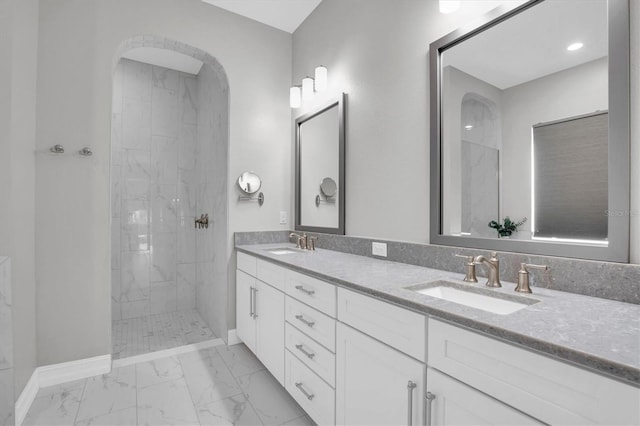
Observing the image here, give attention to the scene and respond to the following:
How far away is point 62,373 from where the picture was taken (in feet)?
6.59

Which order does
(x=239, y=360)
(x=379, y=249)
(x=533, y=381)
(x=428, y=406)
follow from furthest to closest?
(x=239, y=360), (x=379, y=249), (x=428, y=406), (x=533, y=381)

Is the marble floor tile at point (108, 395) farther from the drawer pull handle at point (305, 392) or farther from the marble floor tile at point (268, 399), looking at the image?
the drawer pull handle at point (305, 392)

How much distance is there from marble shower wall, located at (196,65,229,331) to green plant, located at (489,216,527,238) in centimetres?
199

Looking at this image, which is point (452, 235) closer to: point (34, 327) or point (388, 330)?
point (388, 330)

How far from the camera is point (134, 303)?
11.0 ft

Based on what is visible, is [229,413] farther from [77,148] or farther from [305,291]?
[77,148]

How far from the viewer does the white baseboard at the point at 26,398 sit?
162cm

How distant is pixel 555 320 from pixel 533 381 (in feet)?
0.67

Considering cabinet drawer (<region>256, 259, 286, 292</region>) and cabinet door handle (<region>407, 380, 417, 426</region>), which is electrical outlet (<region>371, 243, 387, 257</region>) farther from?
cabinet door handle (<region>407, 380, 417, 426</region>)

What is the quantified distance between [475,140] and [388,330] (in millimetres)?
986

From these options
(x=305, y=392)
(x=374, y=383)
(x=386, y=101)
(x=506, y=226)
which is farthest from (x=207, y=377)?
(x=386, y=101)

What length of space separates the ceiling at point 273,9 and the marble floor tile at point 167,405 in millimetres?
2913

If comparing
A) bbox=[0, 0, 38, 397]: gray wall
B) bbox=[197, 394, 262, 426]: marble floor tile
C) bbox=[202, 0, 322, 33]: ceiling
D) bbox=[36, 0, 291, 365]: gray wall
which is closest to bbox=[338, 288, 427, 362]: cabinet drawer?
bbox=[197, 394, 262, 426]: marble floor tile

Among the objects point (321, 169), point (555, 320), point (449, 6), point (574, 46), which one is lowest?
point (555, 320)
